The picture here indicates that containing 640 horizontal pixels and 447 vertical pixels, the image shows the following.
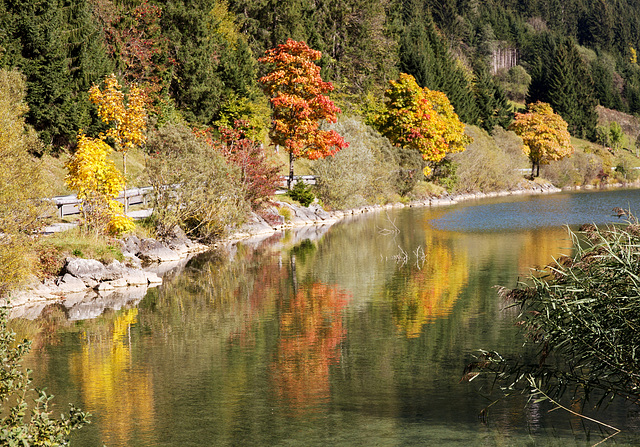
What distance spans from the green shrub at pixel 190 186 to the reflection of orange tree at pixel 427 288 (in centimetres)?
993

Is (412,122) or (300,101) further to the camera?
(412,122)

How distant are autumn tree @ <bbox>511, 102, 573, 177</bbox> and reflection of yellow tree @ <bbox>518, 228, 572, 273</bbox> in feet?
177

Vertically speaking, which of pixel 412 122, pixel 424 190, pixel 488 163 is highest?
pixel 412 122

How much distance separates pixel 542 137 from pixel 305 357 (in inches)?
3263

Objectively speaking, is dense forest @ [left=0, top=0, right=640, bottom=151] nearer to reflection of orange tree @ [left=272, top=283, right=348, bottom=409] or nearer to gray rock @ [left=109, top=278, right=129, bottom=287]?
gray rock @ [left=109, top=278, right=129, bottom=287]

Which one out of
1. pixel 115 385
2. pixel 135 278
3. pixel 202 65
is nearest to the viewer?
pixel 115 385

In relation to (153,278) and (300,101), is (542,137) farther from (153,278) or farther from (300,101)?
(153,278)

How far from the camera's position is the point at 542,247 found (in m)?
34.4

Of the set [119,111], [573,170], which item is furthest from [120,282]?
[573,170]

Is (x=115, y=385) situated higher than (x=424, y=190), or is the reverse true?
(x=424, y=190)

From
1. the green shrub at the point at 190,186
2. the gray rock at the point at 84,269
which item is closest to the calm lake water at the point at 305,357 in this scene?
the gray rock at the point at 84,269

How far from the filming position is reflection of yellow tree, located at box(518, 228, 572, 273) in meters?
29.2

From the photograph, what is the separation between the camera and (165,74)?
5706 cm

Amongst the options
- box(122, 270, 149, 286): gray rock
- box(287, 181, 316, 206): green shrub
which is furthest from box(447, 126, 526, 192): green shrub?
box(122, 270, 149, 286): gray rock
